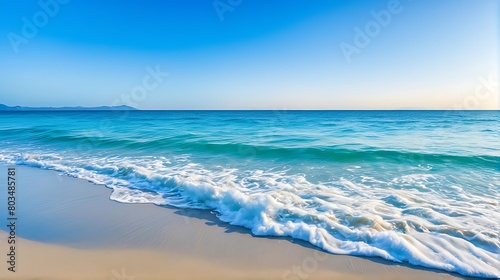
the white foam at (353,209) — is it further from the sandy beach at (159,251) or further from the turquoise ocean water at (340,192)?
the sandy beach at (159,251)

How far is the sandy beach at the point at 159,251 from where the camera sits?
11.8 ft

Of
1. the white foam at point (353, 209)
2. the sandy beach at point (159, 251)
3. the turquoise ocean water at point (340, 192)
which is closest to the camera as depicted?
the sandy beach at point (159, 251)

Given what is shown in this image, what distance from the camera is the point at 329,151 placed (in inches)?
506

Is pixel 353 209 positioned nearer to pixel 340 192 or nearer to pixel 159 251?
pixel 340 192

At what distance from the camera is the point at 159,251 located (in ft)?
13.6

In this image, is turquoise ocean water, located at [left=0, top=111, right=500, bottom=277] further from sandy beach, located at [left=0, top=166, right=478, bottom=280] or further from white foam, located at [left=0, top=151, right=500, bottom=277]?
sandy beach, located at [left=0, top=166, right=478, bottom=280]

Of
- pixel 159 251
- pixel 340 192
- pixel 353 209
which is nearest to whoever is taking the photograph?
pixel 159 251

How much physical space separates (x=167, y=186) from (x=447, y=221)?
22.7 ft

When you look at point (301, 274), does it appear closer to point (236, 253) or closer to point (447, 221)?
Result: point (236, 253)

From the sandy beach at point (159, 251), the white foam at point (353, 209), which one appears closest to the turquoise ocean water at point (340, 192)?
the white foam at point (353, 209)

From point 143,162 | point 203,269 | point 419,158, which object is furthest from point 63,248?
point 419,158

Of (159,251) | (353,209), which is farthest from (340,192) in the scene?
(159,251)

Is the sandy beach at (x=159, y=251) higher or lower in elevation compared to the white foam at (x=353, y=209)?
lower

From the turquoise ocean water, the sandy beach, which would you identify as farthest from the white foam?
the sandy beach
